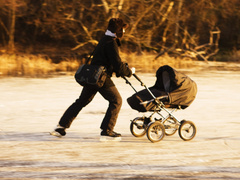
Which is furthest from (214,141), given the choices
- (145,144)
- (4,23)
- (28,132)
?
(4,23)

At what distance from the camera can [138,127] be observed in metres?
7.54

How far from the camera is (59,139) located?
7480 mm

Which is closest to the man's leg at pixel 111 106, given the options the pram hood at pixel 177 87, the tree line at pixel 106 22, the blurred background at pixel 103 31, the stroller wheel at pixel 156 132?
the stroller wheel at pixel 156 132

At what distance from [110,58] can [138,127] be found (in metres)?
1.05

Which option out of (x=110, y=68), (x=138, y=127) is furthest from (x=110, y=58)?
(x=138, y=127)

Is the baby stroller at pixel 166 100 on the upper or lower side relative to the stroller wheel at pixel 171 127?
upper

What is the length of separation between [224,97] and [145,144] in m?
5.57

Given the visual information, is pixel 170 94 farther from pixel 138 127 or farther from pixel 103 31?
pixel 103 31

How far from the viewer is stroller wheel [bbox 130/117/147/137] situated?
24.8 ft

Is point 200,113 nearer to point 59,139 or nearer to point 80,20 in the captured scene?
point 59,139

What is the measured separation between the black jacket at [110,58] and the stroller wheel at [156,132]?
0.74 metres

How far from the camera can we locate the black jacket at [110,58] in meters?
7.12

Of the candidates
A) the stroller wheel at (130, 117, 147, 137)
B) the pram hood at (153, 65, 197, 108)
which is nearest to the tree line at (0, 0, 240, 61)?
the stroller wheel at (130, 117, 147, 137)

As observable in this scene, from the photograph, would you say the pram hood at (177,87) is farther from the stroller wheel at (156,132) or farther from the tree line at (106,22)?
the tree line at (106,22)
